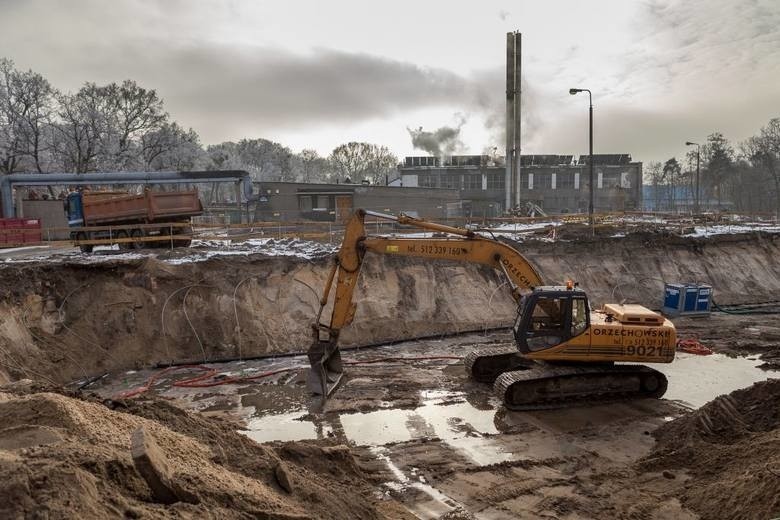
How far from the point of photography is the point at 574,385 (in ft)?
35.4

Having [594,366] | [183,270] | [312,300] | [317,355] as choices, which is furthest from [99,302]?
[594,366]

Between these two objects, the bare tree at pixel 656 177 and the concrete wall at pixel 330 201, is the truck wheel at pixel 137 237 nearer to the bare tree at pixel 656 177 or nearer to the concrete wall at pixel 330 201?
the concrete wall at pixel 330 201

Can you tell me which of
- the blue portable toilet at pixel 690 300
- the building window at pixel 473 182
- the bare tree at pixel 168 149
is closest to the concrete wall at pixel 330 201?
the bare tree at pixel 168 149

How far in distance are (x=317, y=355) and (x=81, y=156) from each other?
123ft

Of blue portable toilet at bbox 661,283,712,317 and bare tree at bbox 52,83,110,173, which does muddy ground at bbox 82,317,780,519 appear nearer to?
blue portable toilet at bbox 661,283,712,317

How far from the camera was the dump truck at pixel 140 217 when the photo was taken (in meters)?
21.4

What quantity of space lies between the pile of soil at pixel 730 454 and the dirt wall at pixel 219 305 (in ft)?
29.7

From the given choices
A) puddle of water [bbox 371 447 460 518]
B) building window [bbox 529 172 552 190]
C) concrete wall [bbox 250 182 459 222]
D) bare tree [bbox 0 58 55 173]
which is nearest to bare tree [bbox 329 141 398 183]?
building window [bbox 529 172 552 190]

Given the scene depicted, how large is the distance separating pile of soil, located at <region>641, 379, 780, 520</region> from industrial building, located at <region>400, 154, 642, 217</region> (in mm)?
56286

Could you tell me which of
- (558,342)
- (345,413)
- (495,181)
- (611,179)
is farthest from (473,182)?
(345,413)

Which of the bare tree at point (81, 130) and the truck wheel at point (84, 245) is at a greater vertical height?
the bare tree at point (81, 130)

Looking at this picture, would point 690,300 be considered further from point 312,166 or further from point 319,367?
point 312,166

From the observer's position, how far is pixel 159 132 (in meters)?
46.1

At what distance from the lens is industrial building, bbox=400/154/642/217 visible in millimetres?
65562
